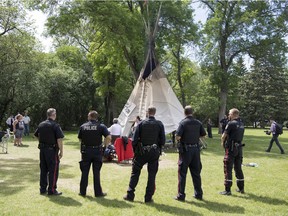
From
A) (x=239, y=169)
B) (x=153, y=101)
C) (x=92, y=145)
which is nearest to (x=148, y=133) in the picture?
(x=92, y=145)

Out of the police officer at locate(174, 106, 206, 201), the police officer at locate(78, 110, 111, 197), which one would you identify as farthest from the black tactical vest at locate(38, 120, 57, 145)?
the police officer at locate(174, 106, 206, 201)

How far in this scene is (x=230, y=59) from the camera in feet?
95.5

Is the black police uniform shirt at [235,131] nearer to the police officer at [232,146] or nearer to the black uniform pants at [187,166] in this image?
the police officer at [232,146]

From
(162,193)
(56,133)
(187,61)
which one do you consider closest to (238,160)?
(162,193)

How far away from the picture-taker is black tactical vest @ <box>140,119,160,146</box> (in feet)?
22.2

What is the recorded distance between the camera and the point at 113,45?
22.9m

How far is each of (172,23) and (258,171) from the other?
16.2 m

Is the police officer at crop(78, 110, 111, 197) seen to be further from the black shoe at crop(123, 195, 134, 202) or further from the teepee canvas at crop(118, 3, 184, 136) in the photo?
the teepee canvas at crop(118, 3, 184, 136)

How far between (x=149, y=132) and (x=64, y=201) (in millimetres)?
2233

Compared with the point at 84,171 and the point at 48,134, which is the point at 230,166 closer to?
the point at 84,171

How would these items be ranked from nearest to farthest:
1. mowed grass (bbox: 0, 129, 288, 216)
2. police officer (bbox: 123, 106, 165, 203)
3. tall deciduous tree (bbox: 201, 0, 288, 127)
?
1. mowed grass (bbox: 0, 129, 288, 216)
2. police officer (bbox: 123, 106, 165, 203)
3. tall deciduous tree (bbox: 201, 0, 288, 127)

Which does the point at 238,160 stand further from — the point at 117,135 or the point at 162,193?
the point at 117,135

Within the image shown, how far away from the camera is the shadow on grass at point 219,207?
6286 mm

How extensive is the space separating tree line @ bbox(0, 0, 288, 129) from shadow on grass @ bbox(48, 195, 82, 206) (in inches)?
512
